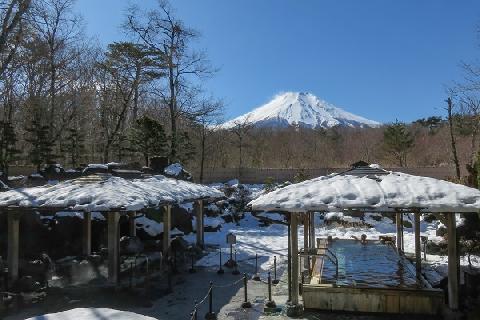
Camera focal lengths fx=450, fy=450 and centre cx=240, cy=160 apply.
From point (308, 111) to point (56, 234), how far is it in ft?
539

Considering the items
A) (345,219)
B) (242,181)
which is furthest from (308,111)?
(345,219)

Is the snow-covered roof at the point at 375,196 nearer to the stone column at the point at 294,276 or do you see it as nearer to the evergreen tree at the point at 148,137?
the stone column at the point at 294,276

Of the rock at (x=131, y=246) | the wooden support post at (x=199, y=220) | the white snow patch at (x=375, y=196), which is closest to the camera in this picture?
the white snow patch at (x=375, y=196)

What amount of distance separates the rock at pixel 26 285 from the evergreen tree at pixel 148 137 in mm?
15194

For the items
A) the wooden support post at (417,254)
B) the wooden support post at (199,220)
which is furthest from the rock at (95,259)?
the wooden support post at (417,254)

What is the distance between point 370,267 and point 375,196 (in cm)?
375

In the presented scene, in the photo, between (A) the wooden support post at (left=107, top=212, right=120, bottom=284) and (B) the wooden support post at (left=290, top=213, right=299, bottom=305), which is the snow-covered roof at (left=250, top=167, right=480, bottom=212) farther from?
(A) the wooden support post at (left=107, top=212, right=120, bottom=284)

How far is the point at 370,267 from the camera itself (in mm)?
11461

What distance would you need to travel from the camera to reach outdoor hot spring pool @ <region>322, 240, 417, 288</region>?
31.5 feet

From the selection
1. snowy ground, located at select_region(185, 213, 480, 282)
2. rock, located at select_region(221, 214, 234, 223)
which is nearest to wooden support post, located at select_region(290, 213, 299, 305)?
snowy ground, located at select_region(185, 213, 480, 282)

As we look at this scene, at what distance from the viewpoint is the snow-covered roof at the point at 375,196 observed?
8.04m

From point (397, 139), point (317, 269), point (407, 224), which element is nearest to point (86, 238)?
point (317, 269)

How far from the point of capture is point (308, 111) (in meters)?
176

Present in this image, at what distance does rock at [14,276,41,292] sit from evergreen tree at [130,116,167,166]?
15194mm
